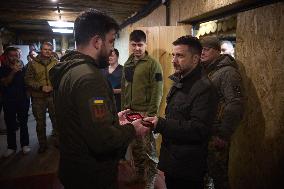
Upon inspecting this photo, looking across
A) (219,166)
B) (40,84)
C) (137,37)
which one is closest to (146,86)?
(137,37)

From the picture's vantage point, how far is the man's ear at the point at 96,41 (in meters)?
1.70

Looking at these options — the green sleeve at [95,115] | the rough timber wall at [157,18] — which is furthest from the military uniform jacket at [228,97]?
the rough timber wall at [157,18]

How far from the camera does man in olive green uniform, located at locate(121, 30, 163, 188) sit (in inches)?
142

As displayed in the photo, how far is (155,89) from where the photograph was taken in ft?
11.9

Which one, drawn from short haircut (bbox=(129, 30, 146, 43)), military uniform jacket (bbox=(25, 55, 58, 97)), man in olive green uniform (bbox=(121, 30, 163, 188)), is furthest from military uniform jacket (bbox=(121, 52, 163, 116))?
military uniform jacket (bbox=(25, 55, 58, 97))

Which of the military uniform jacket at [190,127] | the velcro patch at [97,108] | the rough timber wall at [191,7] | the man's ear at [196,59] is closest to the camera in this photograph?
the velcro patch at [97,108]

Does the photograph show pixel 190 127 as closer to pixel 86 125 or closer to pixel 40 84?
pixel 86 125

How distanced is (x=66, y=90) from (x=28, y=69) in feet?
12.7

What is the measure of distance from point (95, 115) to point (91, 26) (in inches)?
23.5

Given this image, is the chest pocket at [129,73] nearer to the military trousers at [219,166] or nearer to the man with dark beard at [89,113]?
the military trousers at [219,166]

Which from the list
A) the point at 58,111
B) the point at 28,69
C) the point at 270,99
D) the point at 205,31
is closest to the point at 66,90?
the point at 58,111

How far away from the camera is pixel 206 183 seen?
3.36m

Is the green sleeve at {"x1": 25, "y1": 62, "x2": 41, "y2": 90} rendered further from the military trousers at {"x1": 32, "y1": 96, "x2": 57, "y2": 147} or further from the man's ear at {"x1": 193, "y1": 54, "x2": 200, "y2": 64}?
the man's ear at {"x1": 193, "y1": 54, "x2": 200, "y2": 64}

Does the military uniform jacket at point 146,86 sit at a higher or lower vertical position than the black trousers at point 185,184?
higher
